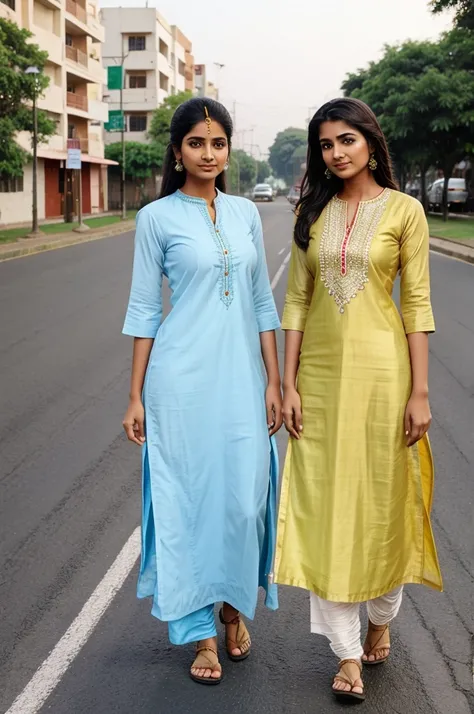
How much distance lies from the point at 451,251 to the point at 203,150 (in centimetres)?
2265

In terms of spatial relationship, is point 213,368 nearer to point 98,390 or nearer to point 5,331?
point 98,390

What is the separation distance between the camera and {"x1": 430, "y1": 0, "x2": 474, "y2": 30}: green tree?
2581 cm

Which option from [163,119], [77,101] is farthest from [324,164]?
[163,119]

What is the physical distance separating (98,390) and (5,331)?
3972mm

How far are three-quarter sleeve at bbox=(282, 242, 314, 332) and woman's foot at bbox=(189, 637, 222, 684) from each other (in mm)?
1087

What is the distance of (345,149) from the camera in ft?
10.0

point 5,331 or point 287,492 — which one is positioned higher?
point 287,492

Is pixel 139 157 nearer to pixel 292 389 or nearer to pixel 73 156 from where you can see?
pixel 73 156

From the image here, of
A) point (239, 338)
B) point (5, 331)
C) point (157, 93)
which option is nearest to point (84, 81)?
point (157, 93)

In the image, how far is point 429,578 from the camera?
323 centimetres

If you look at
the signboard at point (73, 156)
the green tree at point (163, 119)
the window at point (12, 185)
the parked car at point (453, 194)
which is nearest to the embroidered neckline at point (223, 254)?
the signboard at point (73, 156)

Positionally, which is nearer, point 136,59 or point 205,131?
point 205,131

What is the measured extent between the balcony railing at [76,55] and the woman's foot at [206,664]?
47581 mm

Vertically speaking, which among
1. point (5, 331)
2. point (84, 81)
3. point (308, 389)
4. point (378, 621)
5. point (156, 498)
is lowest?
point (5, 331)
